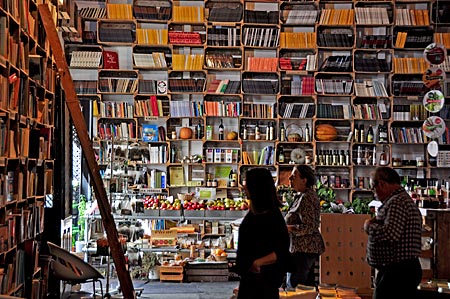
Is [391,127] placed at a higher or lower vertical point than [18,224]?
higher

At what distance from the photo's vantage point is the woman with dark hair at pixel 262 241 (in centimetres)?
376

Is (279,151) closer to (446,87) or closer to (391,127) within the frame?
(391,127)

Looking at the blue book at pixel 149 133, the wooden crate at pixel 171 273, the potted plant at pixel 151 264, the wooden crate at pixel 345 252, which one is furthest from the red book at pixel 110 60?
the wooden crate at pixel 345 252

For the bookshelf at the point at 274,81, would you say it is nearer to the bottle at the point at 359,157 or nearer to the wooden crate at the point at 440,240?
the bottle at the point at 359,157

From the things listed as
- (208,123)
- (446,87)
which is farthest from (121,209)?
(446,87)

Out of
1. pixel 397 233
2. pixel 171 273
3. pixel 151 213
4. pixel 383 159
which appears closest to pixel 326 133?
pixel 383 159

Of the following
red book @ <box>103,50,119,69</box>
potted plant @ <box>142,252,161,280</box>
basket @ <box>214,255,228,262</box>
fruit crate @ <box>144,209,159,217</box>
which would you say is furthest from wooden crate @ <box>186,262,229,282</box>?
red book @ <box>103,50,119,69</box>

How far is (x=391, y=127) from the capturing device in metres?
10.4

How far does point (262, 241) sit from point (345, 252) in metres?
2.89

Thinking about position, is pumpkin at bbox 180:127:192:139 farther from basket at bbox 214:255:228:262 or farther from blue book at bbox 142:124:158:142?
basket at bbox 214:255:228:262

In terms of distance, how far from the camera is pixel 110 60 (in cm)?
1032

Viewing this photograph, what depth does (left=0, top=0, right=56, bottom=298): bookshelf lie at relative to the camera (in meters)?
5.01

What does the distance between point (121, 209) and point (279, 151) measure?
305 centimetres

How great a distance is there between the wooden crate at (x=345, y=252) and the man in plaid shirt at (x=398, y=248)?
5.93 feet
